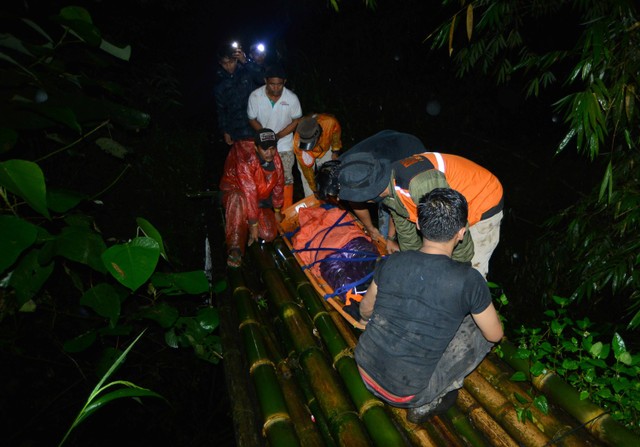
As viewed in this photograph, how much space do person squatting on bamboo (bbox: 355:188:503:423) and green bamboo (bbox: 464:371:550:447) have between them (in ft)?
0.69

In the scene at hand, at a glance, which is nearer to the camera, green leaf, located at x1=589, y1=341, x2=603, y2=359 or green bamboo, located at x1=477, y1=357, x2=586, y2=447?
green bamboo, located at x1=477, y1=357, x2=586, y2=447

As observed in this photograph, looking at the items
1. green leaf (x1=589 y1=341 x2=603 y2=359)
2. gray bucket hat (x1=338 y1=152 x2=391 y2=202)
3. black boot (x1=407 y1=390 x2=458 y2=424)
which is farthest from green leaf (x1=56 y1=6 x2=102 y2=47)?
green leaf (x1=589 y1=341 x2=603 y2=359)

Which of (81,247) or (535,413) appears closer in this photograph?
(81,247)

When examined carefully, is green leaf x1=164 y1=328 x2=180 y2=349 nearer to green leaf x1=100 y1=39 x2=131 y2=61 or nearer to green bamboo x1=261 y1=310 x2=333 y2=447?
green bamboo x1=261 y1=310 x2=333 y2=447

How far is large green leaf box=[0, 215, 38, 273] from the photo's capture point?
1.28 m

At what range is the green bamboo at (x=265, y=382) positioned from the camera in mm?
2020

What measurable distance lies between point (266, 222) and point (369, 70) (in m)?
4.93

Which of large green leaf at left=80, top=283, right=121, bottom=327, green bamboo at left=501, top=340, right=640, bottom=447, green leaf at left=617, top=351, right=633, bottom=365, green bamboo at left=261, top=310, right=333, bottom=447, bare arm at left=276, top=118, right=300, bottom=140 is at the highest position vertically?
bare arm at left=276, top=118, right=300, bottom=140

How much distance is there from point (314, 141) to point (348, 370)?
8.77 ft

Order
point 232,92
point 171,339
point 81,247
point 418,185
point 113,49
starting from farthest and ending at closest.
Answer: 1. point 232,92
2. point 171,339
3. point 418,185
4. point 113,49
5. point 81,247

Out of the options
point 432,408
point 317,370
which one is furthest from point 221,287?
point 432,408

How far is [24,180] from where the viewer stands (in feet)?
4.18

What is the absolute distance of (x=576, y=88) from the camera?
4121 millimetres

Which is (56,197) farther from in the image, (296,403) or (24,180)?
(296,403)
